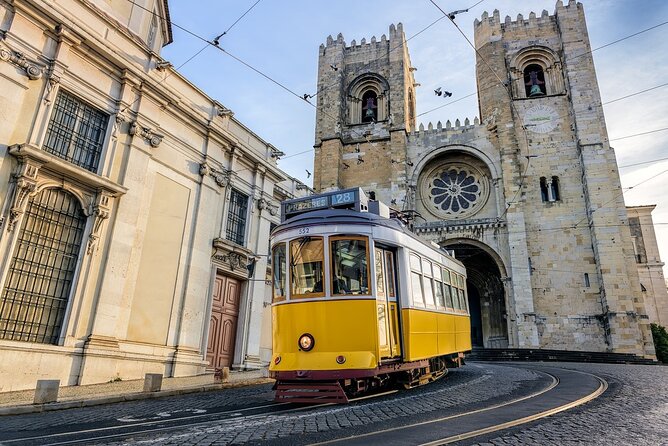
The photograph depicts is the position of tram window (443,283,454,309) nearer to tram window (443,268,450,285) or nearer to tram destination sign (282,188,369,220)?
tram window (443,268,450,285)

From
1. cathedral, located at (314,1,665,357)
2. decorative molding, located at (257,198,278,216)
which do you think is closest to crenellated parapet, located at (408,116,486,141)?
cathedral, located at (314,1,665,357)

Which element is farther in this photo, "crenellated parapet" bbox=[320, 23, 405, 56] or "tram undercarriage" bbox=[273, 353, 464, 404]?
"crenellated parapet" bbox=[320, 23, 405, 56]

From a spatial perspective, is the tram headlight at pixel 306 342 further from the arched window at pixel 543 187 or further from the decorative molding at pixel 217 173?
the arched window at pixel 543 187

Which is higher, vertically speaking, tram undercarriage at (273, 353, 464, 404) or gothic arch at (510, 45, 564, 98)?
gothic arch at (510, 45, 564, 98)

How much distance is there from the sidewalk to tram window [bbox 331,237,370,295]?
14.1 ft

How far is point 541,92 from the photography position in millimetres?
25500

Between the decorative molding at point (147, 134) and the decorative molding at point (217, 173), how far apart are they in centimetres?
160

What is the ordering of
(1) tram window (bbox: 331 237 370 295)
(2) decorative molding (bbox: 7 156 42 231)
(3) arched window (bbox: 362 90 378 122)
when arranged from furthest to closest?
1. (3) arched window (bbox: 362 90 378 122)
2. (2) decorative molding (bbox: 7 156 42 231)
3. (1) tram window (bbox: 331 237 370 295)

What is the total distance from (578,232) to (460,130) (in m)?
9.21

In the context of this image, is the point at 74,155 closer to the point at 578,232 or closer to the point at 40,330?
the point at 40,330

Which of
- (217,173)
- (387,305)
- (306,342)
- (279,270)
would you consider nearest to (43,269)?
(279,270)

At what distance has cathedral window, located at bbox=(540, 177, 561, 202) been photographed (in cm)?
2309

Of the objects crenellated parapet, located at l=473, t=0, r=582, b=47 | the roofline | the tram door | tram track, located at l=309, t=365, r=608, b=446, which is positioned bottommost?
tram track, located at l=309, t=365, r=608, b=446

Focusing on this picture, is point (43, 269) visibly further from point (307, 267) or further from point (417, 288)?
point (417, 288)
